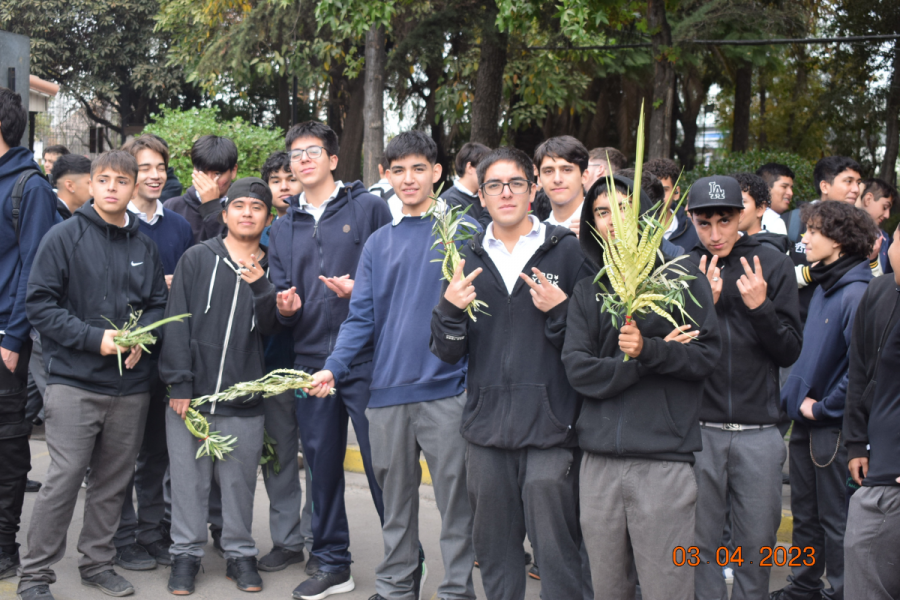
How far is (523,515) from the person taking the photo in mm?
3686

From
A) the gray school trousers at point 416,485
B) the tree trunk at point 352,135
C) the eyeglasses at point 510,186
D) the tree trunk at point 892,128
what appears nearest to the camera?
the eyeglasses at point 510,186

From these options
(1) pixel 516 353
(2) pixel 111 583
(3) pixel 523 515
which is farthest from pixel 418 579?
(2) pixel 111 583

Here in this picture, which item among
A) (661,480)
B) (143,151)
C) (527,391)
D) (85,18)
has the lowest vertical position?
(661,480)

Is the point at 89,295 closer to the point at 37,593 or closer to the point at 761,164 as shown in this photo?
the point at 37,593

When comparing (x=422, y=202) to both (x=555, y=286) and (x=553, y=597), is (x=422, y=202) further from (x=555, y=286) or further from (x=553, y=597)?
(x=553, y=597)

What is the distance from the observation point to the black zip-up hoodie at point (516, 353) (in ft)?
11.6

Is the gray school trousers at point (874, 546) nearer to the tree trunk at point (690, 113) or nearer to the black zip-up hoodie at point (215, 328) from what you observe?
the black zip-up hoodie at point (215, 328)

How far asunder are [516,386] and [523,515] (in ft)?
2.02

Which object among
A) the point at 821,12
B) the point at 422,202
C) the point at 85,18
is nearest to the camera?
the point at 422,202

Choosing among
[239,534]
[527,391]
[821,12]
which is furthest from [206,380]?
[821,12]

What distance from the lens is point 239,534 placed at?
183 inches

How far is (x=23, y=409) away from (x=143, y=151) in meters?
1.87

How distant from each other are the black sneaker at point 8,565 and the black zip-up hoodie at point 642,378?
133 inches

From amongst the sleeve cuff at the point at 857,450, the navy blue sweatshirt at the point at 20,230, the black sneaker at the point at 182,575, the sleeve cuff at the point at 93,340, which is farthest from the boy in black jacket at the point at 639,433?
the navy blue sweatshirt at the point at 20,230
